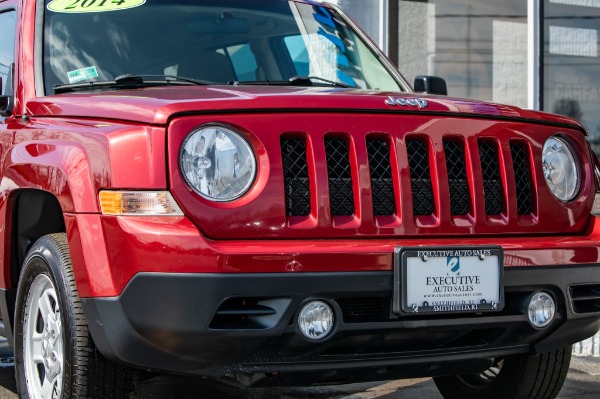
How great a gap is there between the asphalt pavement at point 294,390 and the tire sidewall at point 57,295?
0.92 m

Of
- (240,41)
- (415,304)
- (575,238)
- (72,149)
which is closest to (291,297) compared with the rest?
(415,304)

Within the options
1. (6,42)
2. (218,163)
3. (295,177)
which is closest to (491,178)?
(295,177)

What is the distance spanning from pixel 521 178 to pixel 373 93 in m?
0.60

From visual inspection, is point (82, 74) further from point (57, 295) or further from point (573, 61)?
point (573, 61)

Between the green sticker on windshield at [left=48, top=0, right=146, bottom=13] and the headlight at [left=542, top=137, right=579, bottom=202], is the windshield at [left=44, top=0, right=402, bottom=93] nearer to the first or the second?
the green sticker on windshield at [left=48, top=0, right=146, bottom=13]

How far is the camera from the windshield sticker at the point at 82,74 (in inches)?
166

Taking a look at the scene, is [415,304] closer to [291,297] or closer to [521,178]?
[291,297]

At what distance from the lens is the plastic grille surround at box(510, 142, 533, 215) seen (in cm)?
377

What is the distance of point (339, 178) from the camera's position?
11.1 feet

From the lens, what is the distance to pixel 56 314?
362 centimetres

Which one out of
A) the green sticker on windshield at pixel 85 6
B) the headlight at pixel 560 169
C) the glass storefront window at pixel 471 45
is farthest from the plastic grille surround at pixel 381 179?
the glass storefront window at pixel 471 45

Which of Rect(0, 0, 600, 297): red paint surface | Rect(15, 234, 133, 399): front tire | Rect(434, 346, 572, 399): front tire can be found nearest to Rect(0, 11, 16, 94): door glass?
Rect(0, 0, 600, 297): red paint surface

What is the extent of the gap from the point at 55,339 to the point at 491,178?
5.23 feet

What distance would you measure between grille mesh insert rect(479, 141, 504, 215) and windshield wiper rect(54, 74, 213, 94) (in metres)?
1.17
